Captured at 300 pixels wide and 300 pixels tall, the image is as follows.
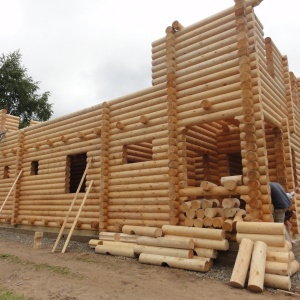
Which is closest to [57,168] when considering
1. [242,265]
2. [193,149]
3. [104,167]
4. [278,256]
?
[104,167]

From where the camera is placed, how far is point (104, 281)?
6461mm

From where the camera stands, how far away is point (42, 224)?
13562 mm

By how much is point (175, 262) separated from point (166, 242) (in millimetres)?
647

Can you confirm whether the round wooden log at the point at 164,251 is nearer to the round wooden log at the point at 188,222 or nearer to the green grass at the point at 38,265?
the round wooden log at the point at 188,222

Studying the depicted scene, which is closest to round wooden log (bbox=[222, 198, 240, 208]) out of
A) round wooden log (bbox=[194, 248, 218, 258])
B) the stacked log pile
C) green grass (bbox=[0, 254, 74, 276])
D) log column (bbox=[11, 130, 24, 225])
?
the stacked log pile

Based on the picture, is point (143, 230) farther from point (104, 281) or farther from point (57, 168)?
point (57, 168)

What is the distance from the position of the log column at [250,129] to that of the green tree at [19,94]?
30976 mm

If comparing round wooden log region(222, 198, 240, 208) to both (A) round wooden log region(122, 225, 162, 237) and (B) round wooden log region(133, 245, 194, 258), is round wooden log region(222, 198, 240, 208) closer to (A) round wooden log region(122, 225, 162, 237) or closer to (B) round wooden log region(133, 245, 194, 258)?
(B) round wooden log region(133, 245, 194, 258)

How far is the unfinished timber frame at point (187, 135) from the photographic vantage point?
834cm

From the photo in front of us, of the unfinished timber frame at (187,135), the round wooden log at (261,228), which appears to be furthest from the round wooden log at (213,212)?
the round wooden log at (261,228)

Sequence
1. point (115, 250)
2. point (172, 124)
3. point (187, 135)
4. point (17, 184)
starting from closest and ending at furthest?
point (115, 250)
point (172, 124)
point (187, 135)
point (17, 184)

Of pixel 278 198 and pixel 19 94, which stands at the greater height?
pixel 19 94

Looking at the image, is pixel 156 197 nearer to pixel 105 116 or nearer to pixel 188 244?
pixel 188 244

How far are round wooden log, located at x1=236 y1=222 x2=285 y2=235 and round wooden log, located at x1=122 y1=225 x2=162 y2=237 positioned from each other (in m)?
2.38
